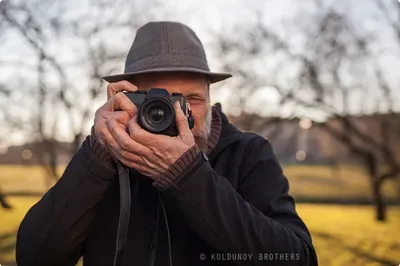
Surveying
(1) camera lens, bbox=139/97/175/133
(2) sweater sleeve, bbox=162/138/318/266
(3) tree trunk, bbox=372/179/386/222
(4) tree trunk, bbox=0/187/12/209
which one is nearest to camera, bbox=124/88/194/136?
(1) camera lens, bbox=139/97/175/133

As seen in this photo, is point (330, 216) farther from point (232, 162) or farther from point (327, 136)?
point (232, 162)

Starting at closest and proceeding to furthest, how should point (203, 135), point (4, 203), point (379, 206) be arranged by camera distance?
1. point (203, 135)
2. point (4, 203)
3. point (379, 206)

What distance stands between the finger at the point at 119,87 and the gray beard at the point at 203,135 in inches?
8.9

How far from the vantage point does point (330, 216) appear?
6840 millimetres

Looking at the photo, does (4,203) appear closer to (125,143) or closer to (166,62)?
(166,62)

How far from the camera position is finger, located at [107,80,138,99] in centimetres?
103

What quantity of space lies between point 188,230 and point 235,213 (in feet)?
0.68

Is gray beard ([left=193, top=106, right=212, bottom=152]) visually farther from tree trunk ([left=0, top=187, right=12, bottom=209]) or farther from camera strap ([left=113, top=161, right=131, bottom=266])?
tree trunk ([left=0, top=187, right=12, bottom=209])

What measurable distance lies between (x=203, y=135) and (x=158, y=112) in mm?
272

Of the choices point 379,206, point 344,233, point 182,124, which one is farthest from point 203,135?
point 379,206

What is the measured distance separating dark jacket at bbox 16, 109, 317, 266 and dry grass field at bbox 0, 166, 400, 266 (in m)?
4.05

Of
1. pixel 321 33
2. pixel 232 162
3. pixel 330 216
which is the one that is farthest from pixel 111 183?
pixel 330 216

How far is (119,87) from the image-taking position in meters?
1.04

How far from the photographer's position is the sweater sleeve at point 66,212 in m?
0.94
